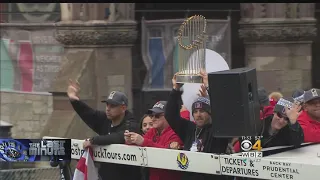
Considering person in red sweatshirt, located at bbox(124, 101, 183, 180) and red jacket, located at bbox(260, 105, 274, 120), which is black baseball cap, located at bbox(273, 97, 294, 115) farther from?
person in red sweatshirt, located at bbox(124, 101, 183, 180)

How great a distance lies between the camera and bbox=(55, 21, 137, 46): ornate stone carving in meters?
13.0

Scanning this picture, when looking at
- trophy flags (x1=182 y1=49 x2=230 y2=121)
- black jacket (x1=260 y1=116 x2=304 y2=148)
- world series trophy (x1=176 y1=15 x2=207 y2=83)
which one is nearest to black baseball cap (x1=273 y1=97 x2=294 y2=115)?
black jacket (x1=260 y1=116 x2=304 y2=148)

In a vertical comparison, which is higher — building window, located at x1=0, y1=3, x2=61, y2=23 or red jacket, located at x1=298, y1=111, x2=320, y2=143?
building window, located at x1=0, y1=3, x2=61, y2=23

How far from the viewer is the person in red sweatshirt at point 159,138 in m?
6.81

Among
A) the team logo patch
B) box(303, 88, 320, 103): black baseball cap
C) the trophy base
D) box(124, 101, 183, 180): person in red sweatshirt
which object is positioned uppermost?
the trophy base

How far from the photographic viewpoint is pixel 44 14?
45.4 ft

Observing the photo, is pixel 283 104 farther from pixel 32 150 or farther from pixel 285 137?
pixel 32 150

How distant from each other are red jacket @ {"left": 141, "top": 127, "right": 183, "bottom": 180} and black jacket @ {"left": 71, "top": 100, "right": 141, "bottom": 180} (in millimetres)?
230

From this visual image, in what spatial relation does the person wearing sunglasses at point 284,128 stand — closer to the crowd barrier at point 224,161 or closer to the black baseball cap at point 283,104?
the black baseball cap at point 283,104

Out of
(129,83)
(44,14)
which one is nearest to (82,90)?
(129,83)

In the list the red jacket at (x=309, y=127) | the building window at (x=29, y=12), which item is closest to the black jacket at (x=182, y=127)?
the red jacket at (x=309, y=127)

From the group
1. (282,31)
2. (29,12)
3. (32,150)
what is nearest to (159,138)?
(32,150)

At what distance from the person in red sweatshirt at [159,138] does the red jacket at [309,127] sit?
3.16 ft

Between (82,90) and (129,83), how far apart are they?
731 mm
